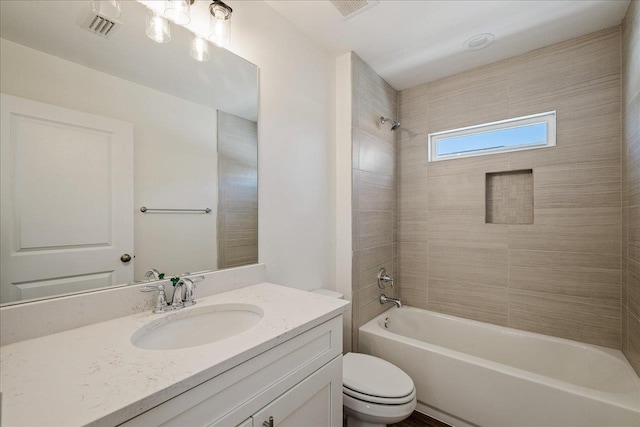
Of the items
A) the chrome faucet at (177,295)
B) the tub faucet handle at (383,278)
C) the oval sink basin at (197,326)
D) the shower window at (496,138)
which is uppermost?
the shower window at (496,138)

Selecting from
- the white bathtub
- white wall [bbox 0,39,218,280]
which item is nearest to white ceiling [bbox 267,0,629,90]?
white wall [bbox 0,39,218,280]

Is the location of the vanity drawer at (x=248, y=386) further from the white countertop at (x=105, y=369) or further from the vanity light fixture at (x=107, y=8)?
the vanity light fixture at (x=107, y=8)

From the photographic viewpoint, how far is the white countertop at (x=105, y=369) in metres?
0.54

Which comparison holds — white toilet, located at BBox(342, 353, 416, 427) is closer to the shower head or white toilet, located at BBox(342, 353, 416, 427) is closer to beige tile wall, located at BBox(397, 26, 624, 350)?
beige tile wall, located at BBox(397, 26, 624, 350)

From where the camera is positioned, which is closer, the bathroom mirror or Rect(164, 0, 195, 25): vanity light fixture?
the bathroom mirror

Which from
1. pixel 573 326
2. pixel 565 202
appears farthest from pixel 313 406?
pixel 565 202

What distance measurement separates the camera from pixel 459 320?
224cm

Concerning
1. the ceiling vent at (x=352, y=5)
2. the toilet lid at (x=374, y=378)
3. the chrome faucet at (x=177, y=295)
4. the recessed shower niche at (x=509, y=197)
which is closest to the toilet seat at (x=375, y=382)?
the toilet lid at (x=374, y=378)

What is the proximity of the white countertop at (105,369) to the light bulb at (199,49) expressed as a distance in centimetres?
118

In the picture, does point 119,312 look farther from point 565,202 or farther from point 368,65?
point 565,202

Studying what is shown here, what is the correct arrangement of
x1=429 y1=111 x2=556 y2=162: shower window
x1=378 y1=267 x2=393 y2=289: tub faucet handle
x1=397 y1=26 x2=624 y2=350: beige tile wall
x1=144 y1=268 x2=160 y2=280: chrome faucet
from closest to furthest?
x1=144 y1=268 x2=160 y2=280: chrome faucet → x1=397 y1=26 x2=624 y2=350: beige tile wall → x1=429 y1=111 x2=556 y2=162: shower window → x1=378 y1=267 x2=393 y2=289: tub faucet handle

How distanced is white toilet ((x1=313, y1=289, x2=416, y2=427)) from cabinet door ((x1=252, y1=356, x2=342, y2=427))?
245 mm

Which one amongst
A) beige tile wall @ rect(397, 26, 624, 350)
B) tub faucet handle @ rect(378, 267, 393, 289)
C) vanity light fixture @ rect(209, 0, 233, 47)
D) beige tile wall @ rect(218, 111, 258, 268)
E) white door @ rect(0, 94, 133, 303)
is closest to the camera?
white door @ rect(0, 94, 133, 303)

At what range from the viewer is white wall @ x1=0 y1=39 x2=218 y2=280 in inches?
35.0
